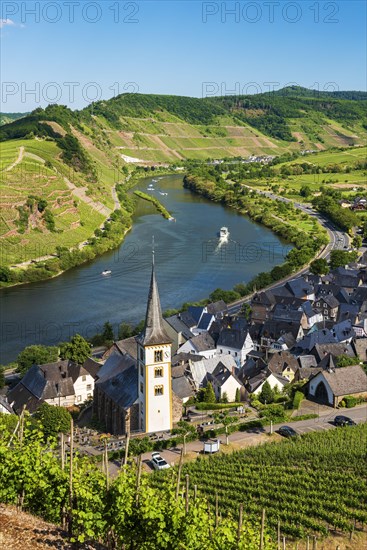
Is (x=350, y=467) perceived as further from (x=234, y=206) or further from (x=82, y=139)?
(x=82, y=139)

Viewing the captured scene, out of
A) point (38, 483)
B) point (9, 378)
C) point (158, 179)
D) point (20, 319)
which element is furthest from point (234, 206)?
point (38, 483)

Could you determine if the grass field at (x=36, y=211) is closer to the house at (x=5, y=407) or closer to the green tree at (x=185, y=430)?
the house at (x=5, y=407)

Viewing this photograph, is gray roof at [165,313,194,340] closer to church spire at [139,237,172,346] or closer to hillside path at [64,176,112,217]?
church spire at [139,237,172,346]

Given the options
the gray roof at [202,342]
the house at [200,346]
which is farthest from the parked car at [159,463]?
the gray roof at [202,342]

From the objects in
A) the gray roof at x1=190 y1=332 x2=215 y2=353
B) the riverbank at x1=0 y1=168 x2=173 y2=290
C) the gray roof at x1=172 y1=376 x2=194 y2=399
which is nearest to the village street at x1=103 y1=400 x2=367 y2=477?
the gray roof at x1=172 y1=376 x2=194 y2=399

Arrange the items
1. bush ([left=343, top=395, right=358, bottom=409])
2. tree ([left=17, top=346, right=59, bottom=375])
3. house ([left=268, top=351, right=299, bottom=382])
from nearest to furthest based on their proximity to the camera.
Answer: bush ([left=343, top=395, right=358, bottom=409])
tree ([left=17, top=346, right=59, bottom=375])
house ([left=268, top=351, right=299, bottom=382])

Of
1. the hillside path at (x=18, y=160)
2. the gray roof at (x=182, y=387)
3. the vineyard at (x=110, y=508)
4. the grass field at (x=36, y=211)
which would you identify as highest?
the hillside path at (x=18, y=160)
